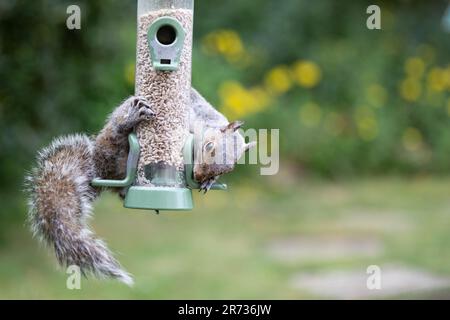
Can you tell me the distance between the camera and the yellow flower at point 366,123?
9047 mm

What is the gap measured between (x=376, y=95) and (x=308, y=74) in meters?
0.71

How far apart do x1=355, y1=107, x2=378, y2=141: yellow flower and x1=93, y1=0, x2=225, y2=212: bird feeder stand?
6.08 m

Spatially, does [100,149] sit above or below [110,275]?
above

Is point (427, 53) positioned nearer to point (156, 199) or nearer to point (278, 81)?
point (278, 81)

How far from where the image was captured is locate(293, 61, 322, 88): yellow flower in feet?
30.9

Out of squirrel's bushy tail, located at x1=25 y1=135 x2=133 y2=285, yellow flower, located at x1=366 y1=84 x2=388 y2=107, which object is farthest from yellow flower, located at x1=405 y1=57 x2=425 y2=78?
squirrel's bushy tail, located at x1=25 y1=135 x2=133 y2=285

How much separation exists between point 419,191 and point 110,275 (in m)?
6.11

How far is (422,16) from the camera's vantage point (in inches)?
411

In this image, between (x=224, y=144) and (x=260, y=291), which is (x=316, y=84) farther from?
(x=224, y=144)

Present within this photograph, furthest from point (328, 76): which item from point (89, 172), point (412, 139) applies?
point (89, 172)

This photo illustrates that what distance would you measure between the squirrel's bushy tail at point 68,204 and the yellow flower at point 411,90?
6.85 meters

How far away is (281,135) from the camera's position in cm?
877

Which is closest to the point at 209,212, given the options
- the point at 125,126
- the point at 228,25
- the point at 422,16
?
the point at 228,25

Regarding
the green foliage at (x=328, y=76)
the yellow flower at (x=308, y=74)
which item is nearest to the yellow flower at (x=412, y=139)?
the green foliage at (x=328, y=76)
